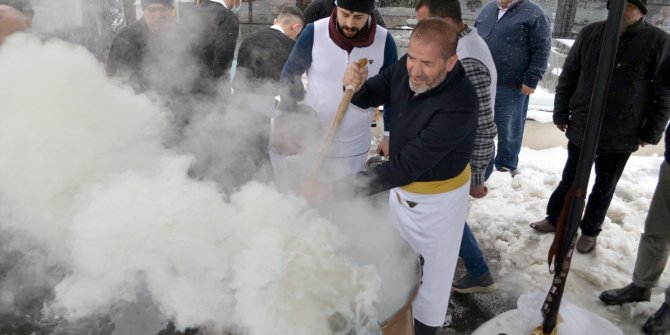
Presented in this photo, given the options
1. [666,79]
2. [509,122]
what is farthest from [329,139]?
[509,122]

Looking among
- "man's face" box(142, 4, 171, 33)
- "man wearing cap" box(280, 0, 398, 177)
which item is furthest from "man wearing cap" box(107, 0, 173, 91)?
"man wearing cap" box(280, 0, 398, 177)

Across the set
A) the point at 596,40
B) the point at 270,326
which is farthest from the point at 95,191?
the point at 596,40

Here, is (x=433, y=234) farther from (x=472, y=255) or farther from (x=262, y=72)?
(x=262, y=72)

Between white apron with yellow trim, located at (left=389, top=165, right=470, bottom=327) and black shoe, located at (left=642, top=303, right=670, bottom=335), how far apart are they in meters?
1.41

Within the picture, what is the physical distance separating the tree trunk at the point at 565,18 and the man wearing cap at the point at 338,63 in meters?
5.90

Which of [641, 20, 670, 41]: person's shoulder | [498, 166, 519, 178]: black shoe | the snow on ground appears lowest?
[498, 166, 519, 178]: black shoe

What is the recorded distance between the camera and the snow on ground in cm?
328

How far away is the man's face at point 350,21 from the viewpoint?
2.85 metres

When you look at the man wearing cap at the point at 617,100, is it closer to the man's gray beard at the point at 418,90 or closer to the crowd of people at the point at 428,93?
the crowd of people at the point at 428,93

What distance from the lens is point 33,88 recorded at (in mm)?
1722

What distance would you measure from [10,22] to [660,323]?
14.0ft

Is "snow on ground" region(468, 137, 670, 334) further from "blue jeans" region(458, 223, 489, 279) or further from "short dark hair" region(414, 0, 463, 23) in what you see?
"short dark hair" region(414, 0, 463, 23)

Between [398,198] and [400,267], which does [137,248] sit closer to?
[400,267]

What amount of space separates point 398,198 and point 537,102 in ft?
15.5
